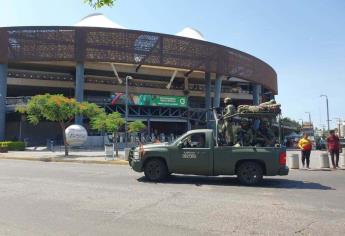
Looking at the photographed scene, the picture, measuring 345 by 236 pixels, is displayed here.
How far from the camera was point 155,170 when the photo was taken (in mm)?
12703

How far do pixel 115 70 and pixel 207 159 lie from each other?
46.7 m

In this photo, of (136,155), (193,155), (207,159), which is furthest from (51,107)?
(207,159)

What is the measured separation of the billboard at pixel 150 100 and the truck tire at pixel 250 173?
43435mm

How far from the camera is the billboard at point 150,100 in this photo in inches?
2163

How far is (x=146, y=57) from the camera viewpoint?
174 feet

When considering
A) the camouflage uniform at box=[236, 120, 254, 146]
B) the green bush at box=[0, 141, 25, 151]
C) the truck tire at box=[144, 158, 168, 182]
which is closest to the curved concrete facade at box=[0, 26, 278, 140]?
the green bush at box=[0, 141, 25, 151]

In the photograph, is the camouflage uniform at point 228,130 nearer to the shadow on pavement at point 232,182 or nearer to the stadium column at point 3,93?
the shadow on pavement at point 232,182

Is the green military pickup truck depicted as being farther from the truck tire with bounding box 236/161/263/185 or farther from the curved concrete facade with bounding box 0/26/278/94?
the curved concrete facade with bounding box 0/26/278/94

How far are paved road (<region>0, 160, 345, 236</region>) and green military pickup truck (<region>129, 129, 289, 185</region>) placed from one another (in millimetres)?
451

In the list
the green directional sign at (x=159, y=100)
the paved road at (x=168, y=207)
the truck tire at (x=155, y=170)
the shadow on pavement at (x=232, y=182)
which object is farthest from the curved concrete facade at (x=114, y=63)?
the paved road at (x=168, y=207)

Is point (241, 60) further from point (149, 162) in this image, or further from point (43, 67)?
point (149, 162)

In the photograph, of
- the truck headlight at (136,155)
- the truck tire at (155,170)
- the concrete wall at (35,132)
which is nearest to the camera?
the truck tire at (155,170)

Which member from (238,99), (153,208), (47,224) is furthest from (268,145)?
(238,99)

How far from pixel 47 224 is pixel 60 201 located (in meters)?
2.20
